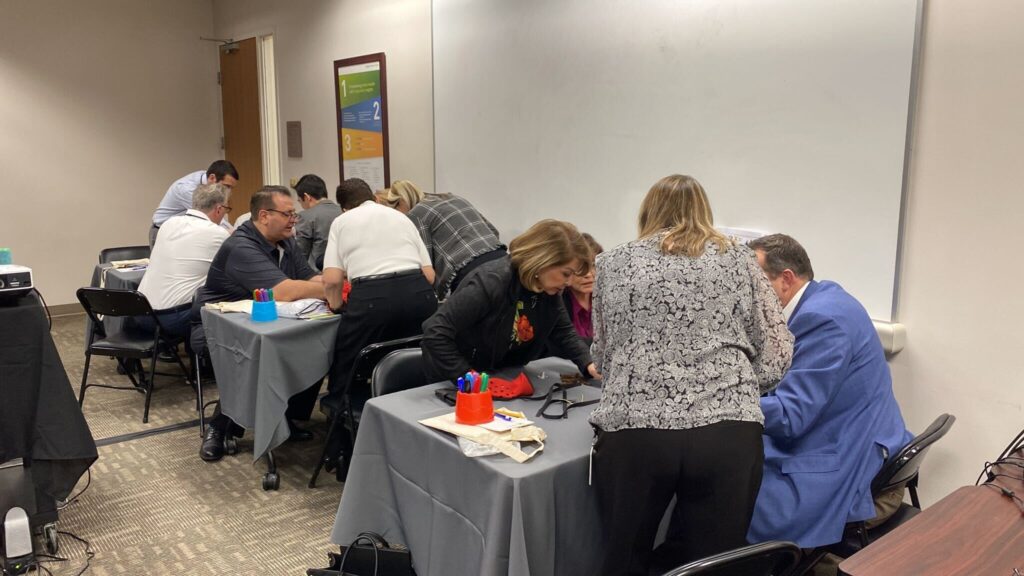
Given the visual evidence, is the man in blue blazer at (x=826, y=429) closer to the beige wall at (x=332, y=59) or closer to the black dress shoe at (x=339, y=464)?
the black dress shoe at (x=339, y=464)

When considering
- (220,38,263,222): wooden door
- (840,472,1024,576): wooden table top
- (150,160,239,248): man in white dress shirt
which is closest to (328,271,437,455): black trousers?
(840,472,1024,576): wooden table top

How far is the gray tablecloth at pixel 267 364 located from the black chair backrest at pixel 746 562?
2044 mm

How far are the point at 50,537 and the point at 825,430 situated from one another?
2.50 metres

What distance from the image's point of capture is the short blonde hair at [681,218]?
163cm

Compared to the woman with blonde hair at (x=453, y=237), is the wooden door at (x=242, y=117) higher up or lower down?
higher up

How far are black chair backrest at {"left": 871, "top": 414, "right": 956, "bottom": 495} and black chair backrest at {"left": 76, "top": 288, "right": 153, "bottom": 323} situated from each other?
10.6 ft

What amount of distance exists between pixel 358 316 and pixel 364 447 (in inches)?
41.2

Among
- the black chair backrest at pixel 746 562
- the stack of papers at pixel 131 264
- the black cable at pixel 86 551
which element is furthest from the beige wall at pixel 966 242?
the stack of papers at pixel 131 264

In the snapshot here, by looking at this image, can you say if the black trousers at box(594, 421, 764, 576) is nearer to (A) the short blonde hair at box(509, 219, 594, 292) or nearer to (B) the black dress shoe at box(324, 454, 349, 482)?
(A) the short blonde hair at box(509, 219, 594, 292)

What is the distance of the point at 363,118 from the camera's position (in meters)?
5.38

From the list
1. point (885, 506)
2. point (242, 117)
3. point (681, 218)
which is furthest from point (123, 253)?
point (885, 506)

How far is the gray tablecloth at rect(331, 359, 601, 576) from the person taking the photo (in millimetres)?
1631

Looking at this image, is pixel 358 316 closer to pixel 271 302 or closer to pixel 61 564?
pixel 271 302

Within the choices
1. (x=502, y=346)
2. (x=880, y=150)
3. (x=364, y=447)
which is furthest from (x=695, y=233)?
(x=880, y=150)
